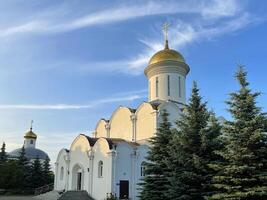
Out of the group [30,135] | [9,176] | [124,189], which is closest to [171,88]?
[124,189]

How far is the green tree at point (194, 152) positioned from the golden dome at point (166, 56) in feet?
47.2

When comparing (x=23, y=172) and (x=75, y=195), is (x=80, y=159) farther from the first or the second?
(x=23, y=172)

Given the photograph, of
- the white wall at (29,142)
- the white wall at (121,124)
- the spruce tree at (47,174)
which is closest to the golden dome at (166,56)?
the white wall at (121,124)

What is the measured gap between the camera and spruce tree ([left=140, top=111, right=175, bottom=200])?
1558 centimetres

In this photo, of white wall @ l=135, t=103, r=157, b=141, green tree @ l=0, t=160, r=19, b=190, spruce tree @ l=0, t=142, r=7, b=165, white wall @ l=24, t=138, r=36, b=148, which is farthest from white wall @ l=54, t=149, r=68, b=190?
white wall @ l=24, t=138, r=36, b=148

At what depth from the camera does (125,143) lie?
24.6 m

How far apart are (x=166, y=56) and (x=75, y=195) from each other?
1411 cm

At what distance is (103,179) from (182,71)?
11816mm

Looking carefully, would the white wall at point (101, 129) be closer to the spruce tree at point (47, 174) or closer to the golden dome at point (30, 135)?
the spruce tree at point (47, 174)

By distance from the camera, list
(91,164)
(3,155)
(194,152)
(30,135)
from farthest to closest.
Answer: (30,135), (3,155), (91,164), (194,152)

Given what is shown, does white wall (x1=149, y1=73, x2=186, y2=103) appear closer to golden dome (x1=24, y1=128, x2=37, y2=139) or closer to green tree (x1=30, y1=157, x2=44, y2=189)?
green tree (x1=30, y1=157, x2=44, y2=189)

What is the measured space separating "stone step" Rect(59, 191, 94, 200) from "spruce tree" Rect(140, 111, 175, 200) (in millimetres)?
10084

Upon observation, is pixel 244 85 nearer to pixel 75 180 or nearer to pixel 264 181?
pixel 264 181

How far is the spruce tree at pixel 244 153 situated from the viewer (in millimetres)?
10172
